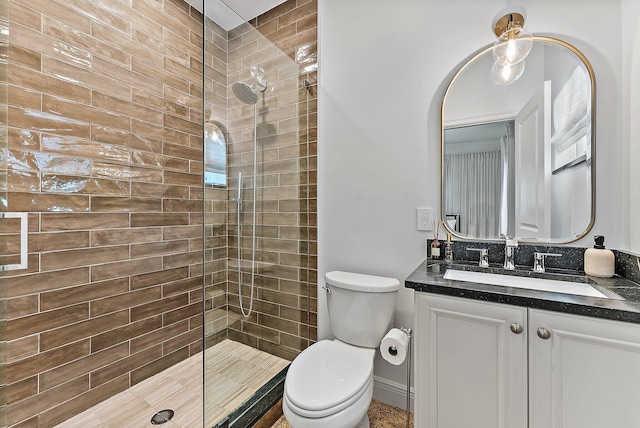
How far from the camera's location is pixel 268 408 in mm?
1563

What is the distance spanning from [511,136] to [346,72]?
1.08m

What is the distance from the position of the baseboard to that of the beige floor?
0.63 metres

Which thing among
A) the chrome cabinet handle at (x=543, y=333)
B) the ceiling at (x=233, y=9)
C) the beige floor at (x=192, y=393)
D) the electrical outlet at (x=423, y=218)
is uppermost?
the ceiling at (x=233, y=9)

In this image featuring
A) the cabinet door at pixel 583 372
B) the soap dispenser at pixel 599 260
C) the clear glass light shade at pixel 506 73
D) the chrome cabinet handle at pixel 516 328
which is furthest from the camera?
the clear glass light shade at pixel 506 73

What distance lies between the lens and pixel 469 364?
1057 millimetres

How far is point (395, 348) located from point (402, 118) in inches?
50.9

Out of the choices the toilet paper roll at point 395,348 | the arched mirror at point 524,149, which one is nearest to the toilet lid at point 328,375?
the toilet paper roll at point 395,348

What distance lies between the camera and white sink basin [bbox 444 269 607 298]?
43.8 inches

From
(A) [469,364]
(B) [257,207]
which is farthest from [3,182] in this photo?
(A) [469,364]

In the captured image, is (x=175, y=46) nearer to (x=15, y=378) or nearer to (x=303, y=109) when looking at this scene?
(x=303, y=109)

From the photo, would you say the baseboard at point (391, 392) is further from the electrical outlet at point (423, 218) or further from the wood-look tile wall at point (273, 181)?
the electrical outlet at point (423, 218)

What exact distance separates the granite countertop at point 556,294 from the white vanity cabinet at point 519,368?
3cm

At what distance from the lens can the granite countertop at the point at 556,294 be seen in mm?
872

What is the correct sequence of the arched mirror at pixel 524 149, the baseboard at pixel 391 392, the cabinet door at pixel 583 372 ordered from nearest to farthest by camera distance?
1. the cabinet door at pixel 583 372
2. the arched mirror at pixel 524 149
3. the baseboard at pixel 391 392
